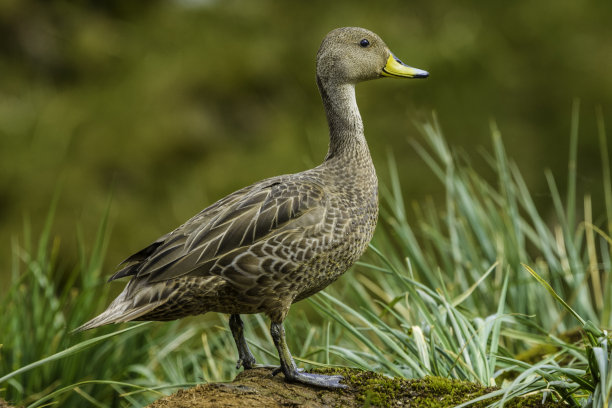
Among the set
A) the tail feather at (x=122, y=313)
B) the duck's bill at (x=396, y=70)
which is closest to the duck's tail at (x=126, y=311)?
the tail feather at (x=122, y=313)

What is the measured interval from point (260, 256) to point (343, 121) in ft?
2.33

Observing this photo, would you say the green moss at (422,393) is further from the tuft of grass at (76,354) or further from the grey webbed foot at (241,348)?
the tuft of grass at (76,354)

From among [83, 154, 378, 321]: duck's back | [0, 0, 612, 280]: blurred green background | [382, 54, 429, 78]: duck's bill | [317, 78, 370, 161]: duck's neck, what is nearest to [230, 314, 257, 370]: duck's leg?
[83, 154, 378, 321]: duck's back

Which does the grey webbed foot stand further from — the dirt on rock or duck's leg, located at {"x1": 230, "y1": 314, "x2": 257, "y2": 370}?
the dirt on rock

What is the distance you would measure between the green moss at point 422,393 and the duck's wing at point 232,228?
534 mm

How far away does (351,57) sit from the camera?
3.05 m

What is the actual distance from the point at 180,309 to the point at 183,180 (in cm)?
350

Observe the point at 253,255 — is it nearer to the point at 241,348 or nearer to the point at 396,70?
the point at 241,348

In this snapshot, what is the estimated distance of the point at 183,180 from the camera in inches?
237

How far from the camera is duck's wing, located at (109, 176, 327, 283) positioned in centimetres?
259

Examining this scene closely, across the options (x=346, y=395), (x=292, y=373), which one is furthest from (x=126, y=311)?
(x=346, y=395)

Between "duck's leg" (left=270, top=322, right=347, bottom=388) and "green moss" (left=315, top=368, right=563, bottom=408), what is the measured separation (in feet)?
0.18

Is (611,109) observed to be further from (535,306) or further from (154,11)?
(154,11)

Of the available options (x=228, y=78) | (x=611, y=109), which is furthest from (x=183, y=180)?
(x=611, y=109)
